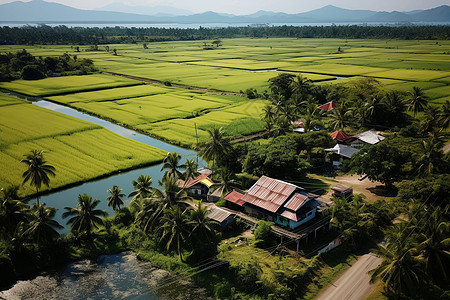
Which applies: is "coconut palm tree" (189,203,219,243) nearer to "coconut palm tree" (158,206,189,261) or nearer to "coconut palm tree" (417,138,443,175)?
"coconut palm tree" (158,206,189,261)

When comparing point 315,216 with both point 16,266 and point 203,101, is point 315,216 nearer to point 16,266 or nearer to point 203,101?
point 16,266

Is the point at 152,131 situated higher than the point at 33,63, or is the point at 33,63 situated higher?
the point at 33,63

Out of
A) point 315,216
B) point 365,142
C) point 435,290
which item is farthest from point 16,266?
point 365,142

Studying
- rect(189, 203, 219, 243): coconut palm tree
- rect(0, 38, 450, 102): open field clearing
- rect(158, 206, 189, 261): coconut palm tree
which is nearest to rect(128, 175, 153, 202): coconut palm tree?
rect(158, 206, 189, 261): coconut palm tree

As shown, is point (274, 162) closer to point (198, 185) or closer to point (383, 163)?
point (198, 185)

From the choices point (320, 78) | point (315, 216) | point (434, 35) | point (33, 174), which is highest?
point (434, 35)

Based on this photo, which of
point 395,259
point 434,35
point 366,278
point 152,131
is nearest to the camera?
point 395,259

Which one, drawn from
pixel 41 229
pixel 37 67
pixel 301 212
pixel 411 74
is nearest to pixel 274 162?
pixel 301 212

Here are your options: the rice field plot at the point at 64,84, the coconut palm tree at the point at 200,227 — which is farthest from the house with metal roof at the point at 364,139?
the rice field plot at the point at 64,84
